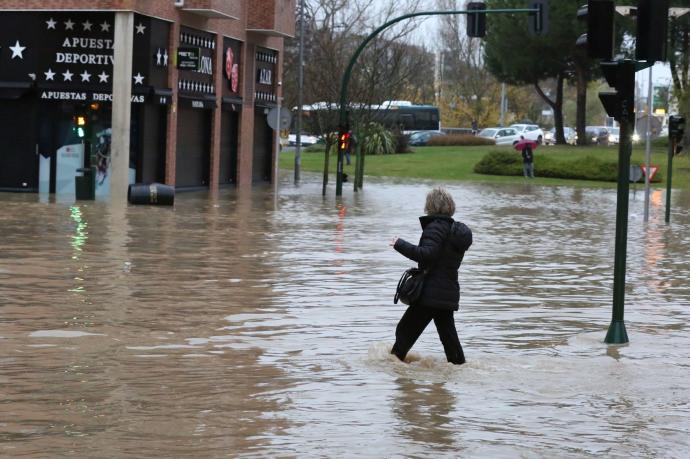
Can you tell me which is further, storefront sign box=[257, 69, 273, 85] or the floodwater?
storefront sign box=[257, 69, 273, 85]

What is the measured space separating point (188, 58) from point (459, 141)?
49694mm

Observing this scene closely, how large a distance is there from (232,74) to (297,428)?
126 feet

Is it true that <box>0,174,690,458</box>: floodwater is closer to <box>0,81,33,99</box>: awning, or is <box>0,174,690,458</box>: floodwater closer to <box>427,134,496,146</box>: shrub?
<box>0,81,33,99</box>: awning

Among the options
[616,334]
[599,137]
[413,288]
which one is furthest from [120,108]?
[599,137]

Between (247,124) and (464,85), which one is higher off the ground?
(464,85)

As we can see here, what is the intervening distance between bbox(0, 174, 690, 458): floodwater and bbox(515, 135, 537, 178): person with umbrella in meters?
35.9

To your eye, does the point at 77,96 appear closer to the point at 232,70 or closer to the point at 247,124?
the point at 232,70

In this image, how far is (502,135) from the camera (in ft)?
303

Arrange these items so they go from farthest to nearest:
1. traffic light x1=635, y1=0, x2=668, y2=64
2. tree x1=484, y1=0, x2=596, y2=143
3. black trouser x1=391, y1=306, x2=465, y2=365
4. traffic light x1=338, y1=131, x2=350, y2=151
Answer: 1. tree x1=484, y1=0, x2=596, y2=143
2. traffic light x1=338, y1=131, x2=350, y2=151
3. traffic light x1=635, y1=0, x2=668, y2=64
4. black trouser x1=391, y1=306, x2=465, y2=365

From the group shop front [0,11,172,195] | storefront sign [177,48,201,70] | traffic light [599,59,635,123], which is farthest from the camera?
storefront sign [177,48,201,70]

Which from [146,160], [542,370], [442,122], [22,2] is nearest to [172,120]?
[146,160]

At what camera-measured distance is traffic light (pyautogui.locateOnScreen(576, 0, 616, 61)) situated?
39.7ft

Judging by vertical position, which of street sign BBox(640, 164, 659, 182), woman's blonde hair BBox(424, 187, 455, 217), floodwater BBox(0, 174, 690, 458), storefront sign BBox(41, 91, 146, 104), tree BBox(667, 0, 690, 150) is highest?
tree BBox(667, 0, 690, 150)

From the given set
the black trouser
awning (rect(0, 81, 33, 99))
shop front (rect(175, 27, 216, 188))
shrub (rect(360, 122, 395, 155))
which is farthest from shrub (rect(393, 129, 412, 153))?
the black trouser
